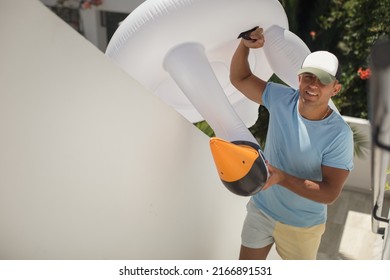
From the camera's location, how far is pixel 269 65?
163cm

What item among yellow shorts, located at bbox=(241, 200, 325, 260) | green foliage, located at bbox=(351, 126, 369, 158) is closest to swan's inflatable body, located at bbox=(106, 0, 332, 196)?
yellow shorts, located at bbox=(241, 200, 325, 260)

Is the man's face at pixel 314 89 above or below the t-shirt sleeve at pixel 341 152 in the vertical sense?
above

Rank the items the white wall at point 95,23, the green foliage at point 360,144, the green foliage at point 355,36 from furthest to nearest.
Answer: the white wall at point 95,23, the green foliage at point 355,36, the green foliage at point 360,144

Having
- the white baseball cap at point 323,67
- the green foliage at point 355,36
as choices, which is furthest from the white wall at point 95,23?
the white baseball cap at point 323,67

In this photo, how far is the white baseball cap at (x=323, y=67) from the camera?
1251 millimetres

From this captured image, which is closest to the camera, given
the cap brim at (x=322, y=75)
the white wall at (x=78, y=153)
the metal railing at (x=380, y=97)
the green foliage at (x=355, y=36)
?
the metal railing at (x=380, y=97)

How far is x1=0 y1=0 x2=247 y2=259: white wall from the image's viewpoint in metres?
1.01

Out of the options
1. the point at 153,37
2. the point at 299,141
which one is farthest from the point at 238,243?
the point at 153,37

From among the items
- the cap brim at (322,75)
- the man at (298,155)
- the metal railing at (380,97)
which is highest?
the metal railing at (380,97)

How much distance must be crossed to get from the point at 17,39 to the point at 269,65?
90 cm

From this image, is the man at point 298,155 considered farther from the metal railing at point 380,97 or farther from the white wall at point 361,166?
the white wall at point 361,166

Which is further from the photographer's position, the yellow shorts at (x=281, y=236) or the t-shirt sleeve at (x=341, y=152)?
the yellow shorts at (x=281, y=236)
